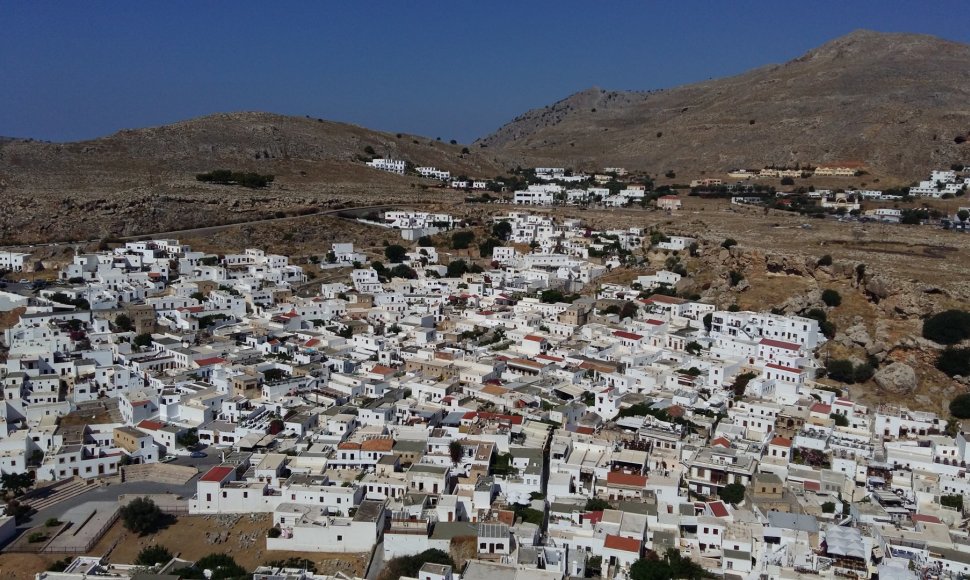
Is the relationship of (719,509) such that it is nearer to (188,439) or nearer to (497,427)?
(497,427)

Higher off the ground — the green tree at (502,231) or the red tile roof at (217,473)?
the green tree at (502,231)

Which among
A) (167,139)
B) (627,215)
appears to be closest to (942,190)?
(627,215)

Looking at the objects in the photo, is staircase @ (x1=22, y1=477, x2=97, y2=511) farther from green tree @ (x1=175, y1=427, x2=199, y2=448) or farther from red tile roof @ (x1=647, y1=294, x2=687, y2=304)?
red tile roof @ (x1=647, y1=294, x2=687, y2=304)

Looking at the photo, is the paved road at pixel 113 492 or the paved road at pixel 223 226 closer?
the paved road at pixel 113 492

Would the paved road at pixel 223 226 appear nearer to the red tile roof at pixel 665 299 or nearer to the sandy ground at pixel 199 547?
the red tile roof at pixel 665 299

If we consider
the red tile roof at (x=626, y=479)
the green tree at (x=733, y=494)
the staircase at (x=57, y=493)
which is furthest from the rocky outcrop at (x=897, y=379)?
the staircase at (x=57, y=493)

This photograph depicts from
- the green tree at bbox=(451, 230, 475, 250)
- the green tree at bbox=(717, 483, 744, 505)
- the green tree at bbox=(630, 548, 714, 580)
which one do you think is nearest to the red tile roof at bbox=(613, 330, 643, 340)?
the green tree at bbox=(717, 483, 744, 505)
